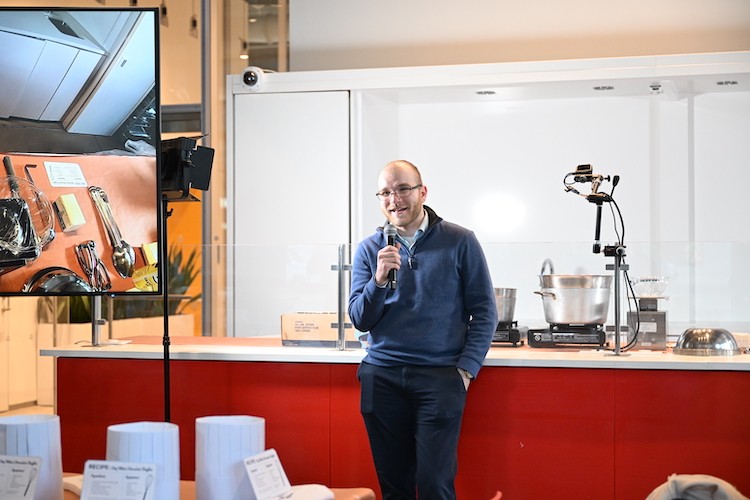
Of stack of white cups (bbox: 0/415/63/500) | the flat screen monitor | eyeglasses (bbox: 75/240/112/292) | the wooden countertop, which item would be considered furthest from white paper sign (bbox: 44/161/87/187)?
stack of white cups (bbox: 0/415/63/500)

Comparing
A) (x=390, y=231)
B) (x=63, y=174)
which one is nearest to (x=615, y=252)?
(x=390, y=231)

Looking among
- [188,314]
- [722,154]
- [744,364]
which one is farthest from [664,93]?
[188,314]

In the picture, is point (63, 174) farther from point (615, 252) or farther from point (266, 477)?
point (615, 252)

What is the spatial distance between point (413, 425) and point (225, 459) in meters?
1.54

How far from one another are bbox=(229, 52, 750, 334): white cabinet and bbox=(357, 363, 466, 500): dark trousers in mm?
2512

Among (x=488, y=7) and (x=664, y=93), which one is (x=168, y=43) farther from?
(x=664, y=93)

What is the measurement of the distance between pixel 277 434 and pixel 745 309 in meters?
1.88

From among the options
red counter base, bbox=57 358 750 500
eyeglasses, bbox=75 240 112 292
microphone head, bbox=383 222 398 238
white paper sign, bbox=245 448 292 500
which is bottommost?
red counter base, bbox=57 358 750 500

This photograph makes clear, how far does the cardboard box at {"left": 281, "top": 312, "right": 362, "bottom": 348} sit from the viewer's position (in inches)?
152

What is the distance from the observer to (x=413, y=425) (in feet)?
10.6

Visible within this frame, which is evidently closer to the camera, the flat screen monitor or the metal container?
the flat screen monitor

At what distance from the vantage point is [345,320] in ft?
12.7

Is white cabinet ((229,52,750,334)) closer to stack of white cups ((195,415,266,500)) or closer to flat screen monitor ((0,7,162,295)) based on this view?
flat screen monitor ((0,7,162,295))

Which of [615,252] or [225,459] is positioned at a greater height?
[615,252]
